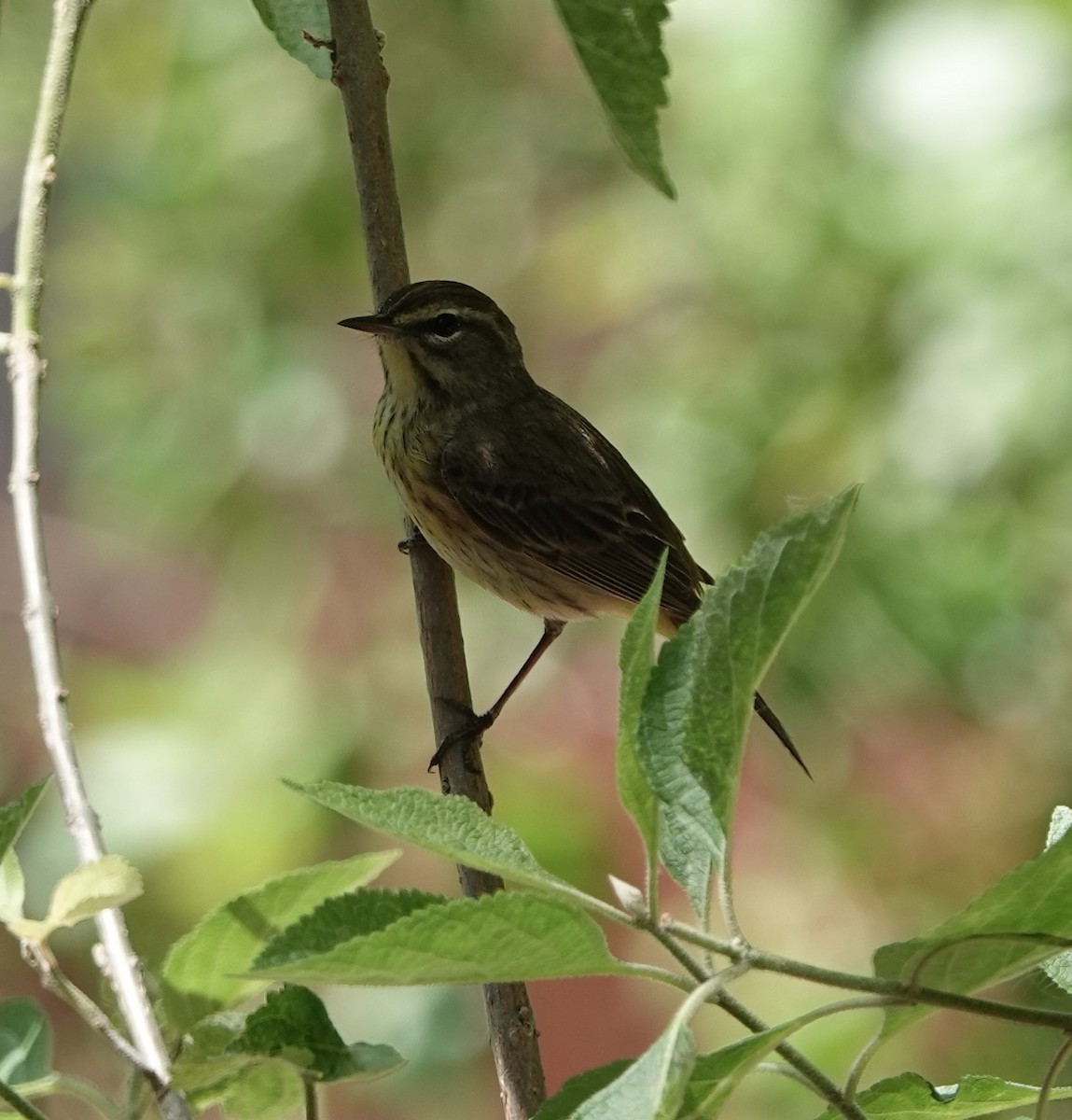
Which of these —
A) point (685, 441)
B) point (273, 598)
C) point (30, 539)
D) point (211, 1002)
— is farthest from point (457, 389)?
point (211, 1002)

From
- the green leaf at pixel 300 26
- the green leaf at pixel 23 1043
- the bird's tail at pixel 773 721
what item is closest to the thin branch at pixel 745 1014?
the green leaf at pixel 23 1043

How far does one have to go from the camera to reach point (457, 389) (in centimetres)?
385

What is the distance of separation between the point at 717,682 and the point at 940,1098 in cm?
43

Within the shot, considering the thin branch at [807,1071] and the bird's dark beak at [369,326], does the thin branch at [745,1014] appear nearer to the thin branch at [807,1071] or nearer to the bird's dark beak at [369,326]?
the thin branch at [807,1071]

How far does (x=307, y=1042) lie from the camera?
1.14 meters

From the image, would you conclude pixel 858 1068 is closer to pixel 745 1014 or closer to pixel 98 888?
pixel 745 1014

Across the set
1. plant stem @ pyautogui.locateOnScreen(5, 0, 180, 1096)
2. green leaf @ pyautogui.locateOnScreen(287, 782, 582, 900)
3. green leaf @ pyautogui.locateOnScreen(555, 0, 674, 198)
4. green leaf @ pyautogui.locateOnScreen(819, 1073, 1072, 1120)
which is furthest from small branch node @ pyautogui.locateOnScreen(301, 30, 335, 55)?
green leaf @ pyautogui.locateOnScreen(819, 1073, 1072, 1120)

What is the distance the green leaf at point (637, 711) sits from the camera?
1.03 m

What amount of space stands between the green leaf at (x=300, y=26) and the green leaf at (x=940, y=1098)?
1.22 meters

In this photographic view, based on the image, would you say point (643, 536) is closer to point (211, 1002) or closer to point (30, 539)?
point (30, 539)

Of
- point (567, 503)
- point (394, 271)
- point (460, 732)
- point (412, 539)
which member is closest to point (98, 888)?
point (460, 732)

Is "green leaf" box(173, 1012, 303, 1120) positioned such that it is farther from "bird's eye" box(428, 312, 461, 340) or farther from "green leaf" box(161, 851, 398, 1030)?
"bird's eye" box(428, 312, 461, 340)

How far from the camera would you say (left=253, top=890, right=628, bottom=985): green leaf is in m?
0.92

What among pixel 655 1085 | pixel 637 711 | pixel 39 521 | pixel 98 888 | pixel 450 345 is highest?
pixel 450 345
